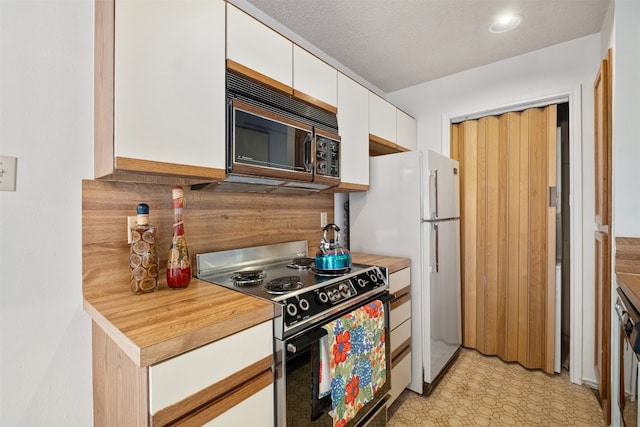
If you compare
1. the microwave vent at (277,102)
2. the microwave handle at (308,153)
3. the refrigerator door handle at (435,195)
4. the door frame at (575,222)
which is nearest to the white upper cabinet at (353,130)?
the microwave vent at (277,102)

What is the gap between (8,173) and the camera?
1.03 meters

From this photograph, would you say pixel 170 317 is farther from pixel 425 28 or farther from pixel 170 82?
pixel 425 28

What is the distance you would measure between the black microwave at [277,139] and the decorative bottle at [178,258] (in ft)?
0.85

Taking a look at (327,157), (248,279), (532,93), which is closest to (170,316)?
(248,279)

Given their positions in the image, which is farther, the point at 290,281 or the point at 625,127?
the point at 625,127

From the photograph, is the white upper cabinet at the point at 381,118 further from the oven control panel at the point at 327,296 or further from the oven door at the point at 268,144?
the oven control panel at the point at 327,296

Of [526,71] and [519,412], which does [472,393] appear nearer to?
[519,412]

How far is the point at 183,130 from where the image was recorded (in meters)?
1.18

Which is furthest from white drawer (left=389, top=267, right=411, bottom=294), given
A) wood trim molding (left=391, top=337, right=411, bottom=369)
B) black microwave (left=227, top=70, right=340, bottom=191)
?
black microwave (left=227, top=70, right=340, bottom=191)

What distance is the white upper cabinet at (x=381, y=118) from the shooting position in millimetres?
2234

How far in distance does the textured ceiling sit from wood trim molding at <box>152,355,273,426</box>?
1951 millimetres

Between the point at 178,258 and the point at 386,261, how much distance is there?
126cm

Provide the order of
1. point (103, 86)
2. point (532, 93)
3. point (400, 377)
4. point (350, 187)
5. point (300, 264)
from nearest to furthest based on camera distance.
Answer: point (103, 86)
point (300, 264)
point (400, 377)
point (350, 187)
point (532, 93)

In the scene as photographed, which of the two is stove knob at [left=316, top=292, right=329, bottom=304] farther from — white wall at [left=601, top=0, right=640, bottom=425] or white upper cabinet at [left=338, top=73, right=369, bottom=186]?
white wall at [left=601, top=0, right=640, bottom=425]
